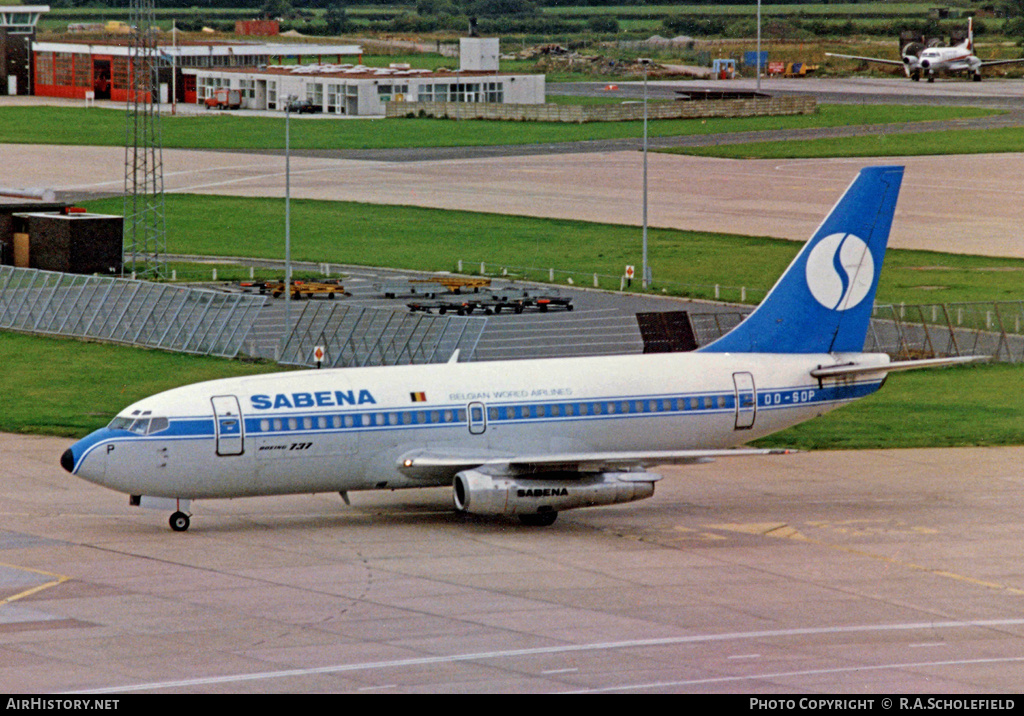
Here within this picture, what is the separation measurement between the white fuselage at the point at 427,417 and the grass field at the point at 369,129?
119321 mm

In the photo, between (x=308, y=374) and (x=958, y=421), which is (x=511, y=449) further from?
(x=958, y=421)

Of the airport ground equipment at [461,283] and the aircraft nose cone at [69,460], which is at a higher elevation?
the aircraft nose cone at [69,460]

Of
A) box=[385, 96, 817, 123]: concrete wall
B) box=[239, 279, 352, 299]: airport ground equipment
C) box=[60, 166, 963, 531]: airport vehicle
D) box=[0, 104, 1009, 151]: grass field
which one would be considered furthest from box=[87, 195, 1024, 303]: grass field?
box=[385, 96, 817, 123]: concrete wall

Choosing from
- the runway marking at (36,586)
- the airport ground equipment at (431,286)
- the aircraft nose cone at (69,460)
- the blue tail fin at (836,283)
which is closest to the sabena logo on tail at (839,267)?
the blue tail fin at (836,283)

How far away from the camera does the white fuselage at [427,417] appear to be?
141 feet

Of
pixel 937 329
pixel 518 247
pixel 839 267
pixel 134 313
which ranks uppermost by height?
pixel 839 267

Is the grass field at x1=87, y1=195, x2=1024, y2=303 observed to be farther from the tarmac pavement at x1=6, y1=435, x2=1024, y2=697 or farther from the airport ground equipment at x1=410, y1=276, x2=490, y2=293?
the tarmac pavement at x1=6, y1=435, x2=1024, y2=697

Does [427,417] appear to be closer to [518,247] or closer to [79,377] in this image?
[79,377]

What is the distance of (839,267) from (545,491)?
12.9 metres

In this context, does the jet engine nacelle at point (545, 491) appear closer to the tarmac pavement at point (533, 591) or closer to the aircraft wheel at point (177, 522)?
the tarmac pavement at point (533, 591)

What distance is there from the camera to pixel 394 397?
1766 inches

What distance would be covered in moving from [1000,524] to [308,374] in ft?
66.8

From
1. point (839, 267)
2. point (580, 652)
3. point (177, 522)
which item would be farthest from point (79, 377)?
point (580, 652)

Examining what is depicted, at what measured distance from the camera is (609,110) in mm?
189375
